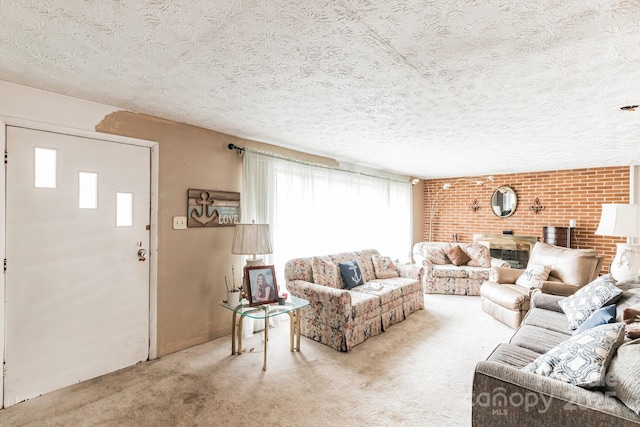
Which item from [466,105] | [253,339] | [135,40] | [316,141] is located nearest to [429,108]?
[466,105]

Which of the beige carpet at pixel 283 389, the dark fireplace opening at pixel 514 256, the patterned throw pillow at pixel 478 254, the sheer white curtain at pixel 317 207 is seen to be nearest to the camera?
the beige carpet at pixel 283 389

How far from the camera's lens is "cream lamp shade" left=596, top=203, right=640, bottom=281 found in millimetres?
3287

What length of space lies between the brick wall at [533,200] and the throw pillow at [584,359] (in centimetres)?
469

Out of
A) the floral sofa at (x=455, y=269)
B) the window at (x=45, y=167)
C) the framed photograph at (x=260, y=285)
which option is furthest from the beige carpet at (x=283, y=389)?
the floral sofa at (x=455, y=269)

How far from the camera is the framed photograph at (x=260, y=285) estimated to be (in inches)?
117

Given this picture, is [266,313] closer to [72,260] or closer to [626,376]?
[72,260]

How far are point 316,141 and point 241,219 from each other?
48.5 inches

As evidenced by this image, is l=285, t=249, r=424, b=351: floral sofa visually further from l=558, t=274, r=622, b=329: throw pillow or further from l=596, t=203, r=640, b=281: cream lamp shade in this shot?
l=596, t=203, r=640, b=281: cream lamp shade

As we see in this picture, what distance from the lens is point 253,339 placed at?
3404 millimetres

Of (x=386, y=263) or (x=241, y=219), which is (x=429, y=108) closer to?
(x=241, y=219)

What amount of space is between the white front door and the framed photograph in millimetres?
917

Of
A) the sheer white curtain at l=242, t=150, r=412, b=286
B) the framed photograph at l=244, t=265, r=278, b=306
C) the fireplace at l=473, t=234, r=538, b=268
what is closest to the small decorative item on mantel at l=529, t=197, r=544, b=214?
the fireplace at l=473, t=234, r=538, b=268

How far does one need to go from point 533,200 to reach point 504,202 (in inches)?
18.2

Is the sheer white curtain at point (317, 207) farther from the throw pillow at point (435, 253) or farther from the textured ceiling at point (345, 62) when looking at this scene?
the textured ceiling at point (345, 62)
